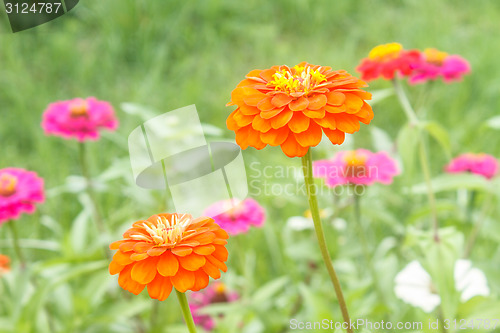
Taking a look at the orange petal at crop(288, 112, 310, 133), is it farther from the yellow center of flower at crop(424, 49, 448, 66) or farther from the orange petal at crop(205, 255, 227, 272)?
the yellow center of flower at crop(424, 49, 448, 66)

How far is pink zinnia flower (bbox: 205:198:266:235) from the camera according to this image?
35.5 inches

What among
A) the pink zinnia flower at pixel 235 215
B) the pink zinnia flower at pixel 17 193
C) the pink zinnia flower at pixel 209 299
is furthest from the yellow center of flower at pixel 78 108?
the pink zinnia flower at pixel 209 299

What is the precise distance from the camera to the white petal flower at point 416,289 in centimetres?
82

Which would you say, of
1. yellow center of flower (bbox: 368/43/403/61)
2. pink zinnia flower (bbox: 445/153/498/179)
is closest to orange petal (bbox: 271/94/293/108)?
yellow center of flower (bbox: 368/43/403/61)

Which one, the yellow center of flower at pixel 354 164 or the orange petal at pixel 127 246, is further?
the yellow center of flower at pixel 354 164

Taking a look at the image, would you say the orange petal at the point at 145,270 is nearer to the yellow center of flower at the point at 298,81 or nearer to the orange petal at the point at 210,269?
the orange petal at the point at 210,269

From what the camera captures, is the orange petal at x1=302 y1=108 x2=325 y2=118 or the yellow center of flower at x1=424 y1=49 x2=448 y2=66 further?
the yellow center of flower at x1=424 y1=49 x2=448 y2=66

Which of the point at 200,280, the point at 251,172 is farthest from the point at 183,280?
the point at 251,172

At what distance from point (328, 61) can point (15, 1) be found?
97 cm

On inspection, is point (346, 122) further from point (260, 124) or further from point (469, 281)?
point (469, 281)

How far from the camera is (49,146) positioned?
1547mm

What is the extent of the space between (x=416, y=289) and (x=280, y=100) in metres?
0.57

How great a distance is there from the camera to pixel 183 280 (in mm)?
381

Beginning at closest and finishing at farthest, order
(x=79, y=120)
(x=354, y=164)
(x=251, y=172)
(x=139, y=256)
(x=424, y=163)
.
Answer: (x=139, y=256), (x=424, y=163), (x=354, y=164), (x=79, y=120), (x=251, y=172)
